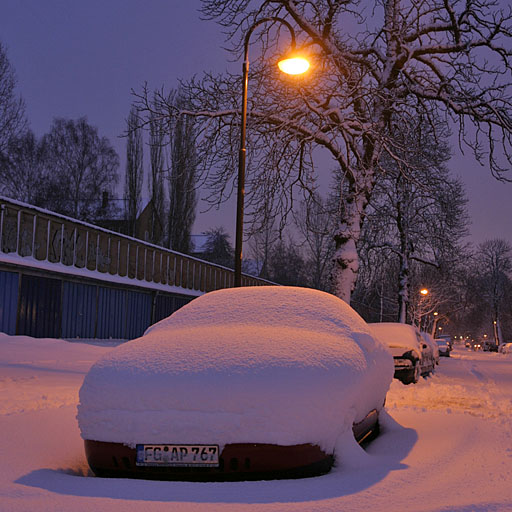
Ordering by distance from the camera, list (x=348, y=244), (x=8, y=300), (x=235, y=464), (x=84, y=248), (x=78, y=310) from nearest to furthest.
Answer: (x=235, y=464) < (x=348, y=244) < (x=8, y=300) < (x=84, y=248) < (x=78, y=310)

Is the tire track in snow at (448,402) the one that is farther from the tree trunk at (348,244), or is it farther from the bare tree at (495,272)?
the bare tree at (495,272)

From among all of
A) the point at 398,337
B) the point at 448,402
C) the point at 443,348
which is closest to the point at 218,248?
the point at 443,348

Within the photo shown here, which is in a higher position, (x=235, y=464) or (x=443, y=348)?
(x=235, y=464)

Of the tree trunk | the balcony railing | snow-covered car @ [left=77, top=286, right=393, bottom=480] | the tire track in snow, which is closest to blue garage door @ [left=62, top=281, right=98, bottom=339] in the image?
the balcony railing

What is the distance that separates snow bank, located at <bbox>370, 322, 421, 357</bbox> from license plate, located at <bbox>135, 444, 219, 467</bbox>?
9.93 meters

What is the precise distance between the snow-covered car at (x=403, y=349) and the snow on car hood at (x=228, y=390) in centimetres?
850

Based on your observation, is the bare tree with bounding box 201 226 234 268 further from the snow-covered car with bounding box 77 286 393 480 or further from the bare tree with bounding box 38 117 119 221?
the snow-covered car with bounding box 77 286 393 480

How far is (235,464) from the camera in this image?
3898 millimetres

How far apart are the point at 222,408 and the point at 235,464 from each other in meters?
0.37

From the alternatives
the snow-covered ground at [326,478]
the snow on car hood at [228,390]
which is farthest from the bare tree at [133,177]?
the snow on car hood at [228,390]

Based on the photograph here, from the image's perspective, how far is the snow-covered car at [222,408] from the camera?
3.88 m

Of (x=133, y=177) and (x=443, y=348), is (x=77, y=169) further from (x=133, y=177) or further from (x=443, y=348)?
(x=443, y=348)

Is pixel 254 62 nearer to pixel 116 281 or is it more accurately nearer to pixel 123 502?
pixel 116 281

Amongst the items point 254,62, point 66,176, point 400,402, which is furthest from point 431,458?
point 66,176
